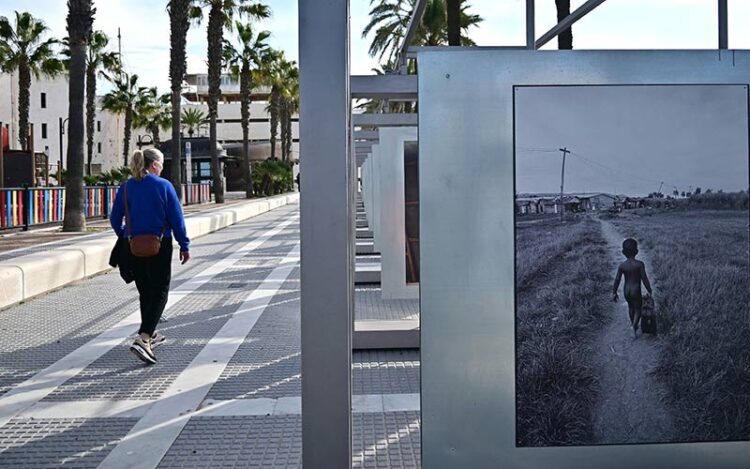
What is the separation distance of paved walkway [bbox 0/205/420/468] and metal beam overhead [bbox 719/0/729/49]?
2532 millimetres

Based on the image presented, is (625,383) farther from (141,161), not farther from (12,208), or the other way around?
(12,208)

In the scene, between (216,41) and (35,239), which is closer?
(35,239)

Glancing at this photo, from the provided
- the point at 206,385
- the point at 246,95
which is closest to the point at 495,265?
the point at 206,385

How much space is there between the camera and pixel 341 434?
3.00 metres

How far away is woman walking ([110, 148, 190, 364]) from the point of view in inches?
281

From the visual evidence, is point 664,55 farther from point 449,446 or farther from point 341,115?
point 449,446

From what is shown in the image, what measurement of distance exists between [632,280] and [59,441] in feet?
11.3

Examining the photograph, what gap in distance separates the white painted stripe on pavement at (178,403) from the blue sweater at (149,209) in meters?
1.08

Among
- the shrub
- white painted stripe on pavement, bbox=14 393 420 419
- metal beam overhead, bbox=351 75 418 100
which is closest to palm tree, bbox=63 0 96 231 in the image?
white painted stripe on pavement, bbox=14 393 420 419

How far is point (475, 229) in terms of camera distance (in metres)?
3.16

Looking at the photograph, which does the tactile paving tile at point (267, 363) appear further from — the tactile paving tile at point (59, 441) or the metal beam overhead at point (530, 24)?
the metal beam overhead at point (530, 24)

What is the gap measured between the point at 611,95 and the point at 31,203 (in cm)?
2040

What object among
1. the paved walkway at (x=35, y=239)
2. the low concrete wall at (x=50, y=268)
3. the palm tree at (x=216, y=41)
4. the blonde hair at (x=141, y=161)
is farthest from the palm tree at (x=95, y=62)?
the blonde hair at (x=141, y=161)

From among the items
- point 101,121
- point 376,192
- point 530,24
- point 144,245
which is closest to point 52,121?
point 101,121
